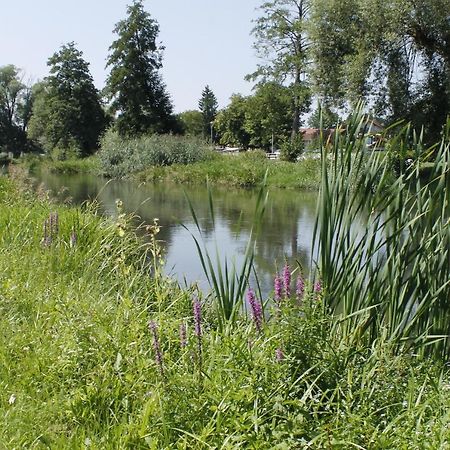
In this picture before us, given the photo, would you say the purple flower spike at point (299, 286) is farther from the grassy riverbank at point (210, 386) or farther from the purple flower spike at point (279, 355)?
the purple flower spike at point (279, 355)

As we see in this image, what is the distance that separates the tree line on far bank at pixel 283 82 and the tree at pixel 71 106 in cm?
6

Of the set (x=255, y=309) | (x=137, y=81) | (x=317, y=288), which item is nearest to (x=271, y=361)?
(x=255, y=309)

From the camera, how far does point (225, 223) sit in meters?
11.5

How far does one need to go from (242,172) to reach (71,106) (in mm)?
20832

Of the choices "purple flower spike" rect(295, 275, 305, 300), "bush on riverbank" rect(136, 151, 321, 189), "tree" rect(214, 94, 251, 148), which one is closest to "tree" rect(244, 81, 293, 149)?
"bush on riverbank" rect(136, 151, 321, 189)

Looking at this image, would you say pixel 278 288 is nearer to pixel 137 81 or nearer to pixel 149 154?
pixel 149 154

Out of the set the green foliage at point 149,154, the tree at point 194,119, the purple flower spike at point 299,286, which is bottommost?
the purple flower spike at point 299,286

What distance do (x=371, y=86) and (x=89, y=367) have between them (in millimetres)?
14974

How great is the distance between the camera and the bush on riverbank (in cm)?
1845

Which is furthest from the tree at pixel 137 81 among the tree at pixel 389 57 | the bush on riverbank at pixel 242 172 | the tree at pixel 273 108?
the tree at pixel 389 57

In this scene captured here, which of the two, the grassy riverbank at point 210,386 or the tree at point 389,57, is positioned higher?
the tree at point 389,57

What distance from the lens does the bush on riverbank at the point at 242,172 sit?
1845cm

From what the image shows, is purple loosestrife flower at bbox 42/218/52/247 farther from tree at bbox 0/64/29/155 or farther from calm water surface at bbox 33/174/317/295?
tree at bbox 0/64/29/155

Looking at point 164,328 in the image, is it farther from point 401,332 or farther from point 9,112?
point 9,112
